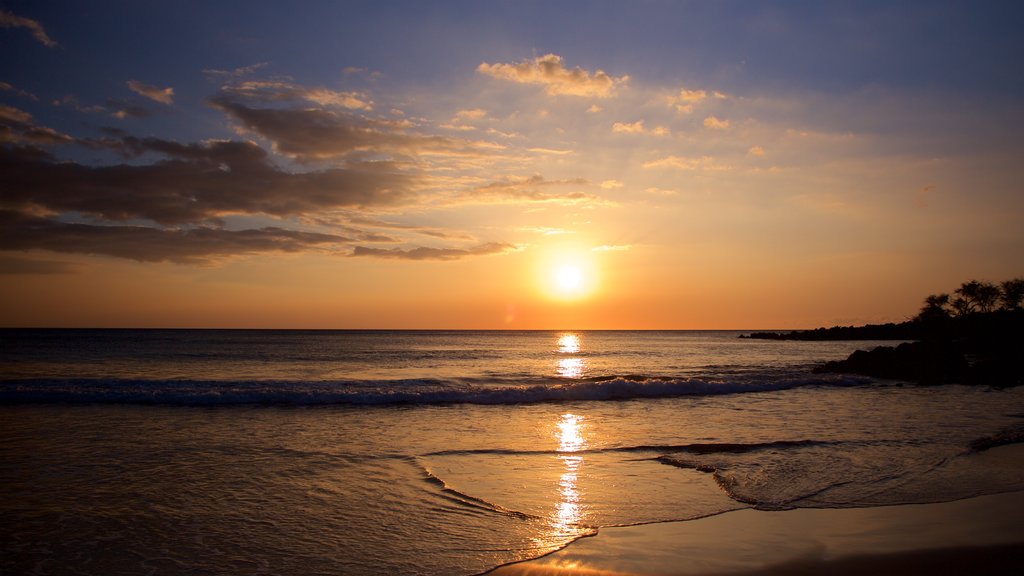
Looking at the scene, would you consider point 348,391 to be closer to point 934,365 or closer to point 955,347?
point 934,365

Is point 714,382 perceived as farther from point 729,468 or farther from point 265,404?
point 265,404

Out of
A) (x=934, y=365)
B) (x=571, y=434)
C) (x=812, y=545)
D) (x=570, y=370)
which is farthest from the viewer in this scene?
(x=570, y=370)

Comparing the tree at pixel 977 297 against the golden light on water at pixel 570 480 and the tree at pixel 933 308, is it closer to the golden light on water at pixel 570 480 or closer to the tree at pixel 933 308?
the tree at pixel 933 308

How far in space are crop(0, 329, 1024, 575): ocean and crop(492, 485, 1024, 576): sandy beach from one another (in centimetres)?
42

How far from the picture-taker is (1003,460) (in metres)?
11.4

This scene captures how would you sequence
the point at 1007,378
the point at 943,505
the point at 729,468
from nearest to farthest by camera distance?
the point at 943,505 → the point at 729,468 → the point at 1007,378

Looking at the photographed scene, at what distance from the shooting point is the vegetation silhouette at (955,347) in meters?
29.5

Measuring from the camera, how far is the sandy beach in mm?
6137

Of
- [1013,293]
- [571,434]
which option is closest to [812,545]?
[571,434]

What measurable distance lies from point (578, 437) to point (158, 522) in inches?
366

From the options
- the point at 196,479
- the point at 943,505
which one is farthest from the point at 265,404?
the point at 943,505

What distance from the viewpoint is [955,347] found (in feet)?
118

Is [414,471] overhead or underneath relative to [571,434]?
overhead

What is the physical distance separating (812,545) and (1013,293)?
353ft
